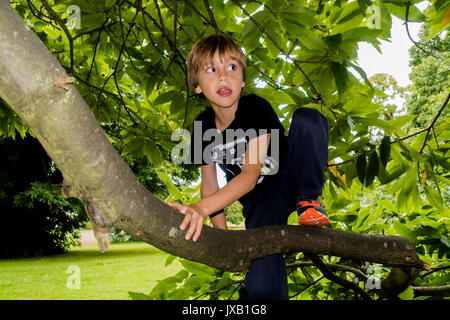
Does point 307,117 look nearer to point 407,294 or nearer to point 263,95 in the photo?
point 263,95

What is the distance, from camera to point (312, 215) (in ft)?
5.16

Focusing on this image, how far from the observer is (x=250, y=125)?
1.88 metres

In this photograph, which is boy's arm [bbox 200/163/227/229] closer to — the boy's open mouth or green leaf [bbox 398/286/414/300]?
the boy's open mouth

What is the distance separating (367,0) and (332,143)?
0.85m

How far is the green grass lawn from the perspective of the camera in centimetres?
1048

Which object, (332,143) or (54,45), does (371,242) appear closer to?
(332,143)

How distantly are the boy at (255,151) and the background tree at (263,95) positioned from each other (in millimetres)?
126

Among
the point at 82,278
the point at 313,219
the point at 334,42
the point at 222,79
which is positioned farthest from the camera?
the point at 82,278

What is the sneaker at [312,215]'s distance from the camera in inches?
61.2

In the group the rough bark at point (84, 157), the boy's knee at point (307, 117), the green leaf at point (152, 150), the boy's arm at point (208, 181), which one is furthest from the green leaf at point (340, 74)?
the green leaf at point (152, 150)

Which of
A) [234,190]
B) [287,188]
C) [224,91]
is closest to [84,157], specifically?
[234,190]

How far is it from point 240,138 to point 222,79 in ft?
1.05

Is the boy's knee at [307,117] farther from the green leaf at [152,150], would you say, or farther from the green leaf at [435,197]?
the green leaf at [152,150]

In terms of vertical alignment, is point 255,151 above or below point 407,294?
above
